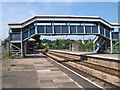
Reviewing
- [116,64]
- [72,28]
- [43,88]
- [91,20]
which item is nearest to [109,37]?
[91,20]

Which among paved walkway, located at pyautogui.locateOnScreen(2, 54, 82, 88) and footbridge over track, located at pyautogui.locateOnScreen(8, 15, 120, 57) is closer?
paved walkway, located at pyautogui.locateOnScreen(2, 54, 82, 88)

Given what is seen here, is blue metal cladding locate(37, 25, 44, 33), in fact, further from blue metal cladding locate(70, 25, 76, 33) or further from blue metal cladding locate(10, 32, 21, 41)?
blue metal cladding locate(70, 25, 76, 33)

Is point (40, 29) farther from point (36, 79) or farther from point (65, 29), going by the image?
point (36, 79)

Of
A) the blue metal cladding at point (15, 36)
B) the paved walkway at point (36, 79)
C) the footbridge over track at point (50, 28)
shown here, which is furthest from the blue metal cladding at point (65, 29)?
the paved walkway at point (36, 79)

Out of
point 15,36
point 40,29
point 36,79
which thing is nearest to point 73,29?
point 40,29

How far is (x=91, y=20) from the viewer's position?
2344cm

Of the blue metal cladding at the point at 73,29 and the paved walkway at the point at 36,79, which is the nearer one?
the paved walkway at the point at 36,79

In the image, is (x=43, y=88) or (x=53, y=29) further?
(x=53, y=29)

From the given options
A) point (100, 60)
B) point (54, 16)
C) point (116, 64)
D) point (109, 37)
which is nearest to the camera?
point (116, 64)

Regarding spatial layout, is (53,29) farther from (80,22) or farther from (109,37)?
(109,37)

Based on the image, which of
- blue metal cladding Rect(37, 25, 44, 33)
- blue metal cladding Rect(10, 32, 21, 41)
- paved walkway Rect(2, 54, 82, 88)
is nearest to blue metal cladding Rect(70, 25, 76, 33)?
blue metal cladding Rect(37, 25, 44, 33)

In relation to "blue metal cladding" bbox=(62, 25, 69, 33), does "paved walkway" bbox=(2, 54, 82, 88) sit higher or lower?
lower

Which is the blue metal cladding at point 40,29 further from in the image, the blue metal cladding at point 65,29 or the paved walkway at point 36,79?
the paved walkway at point 36,79

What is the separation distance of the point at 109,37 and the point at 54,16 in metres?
11.0
